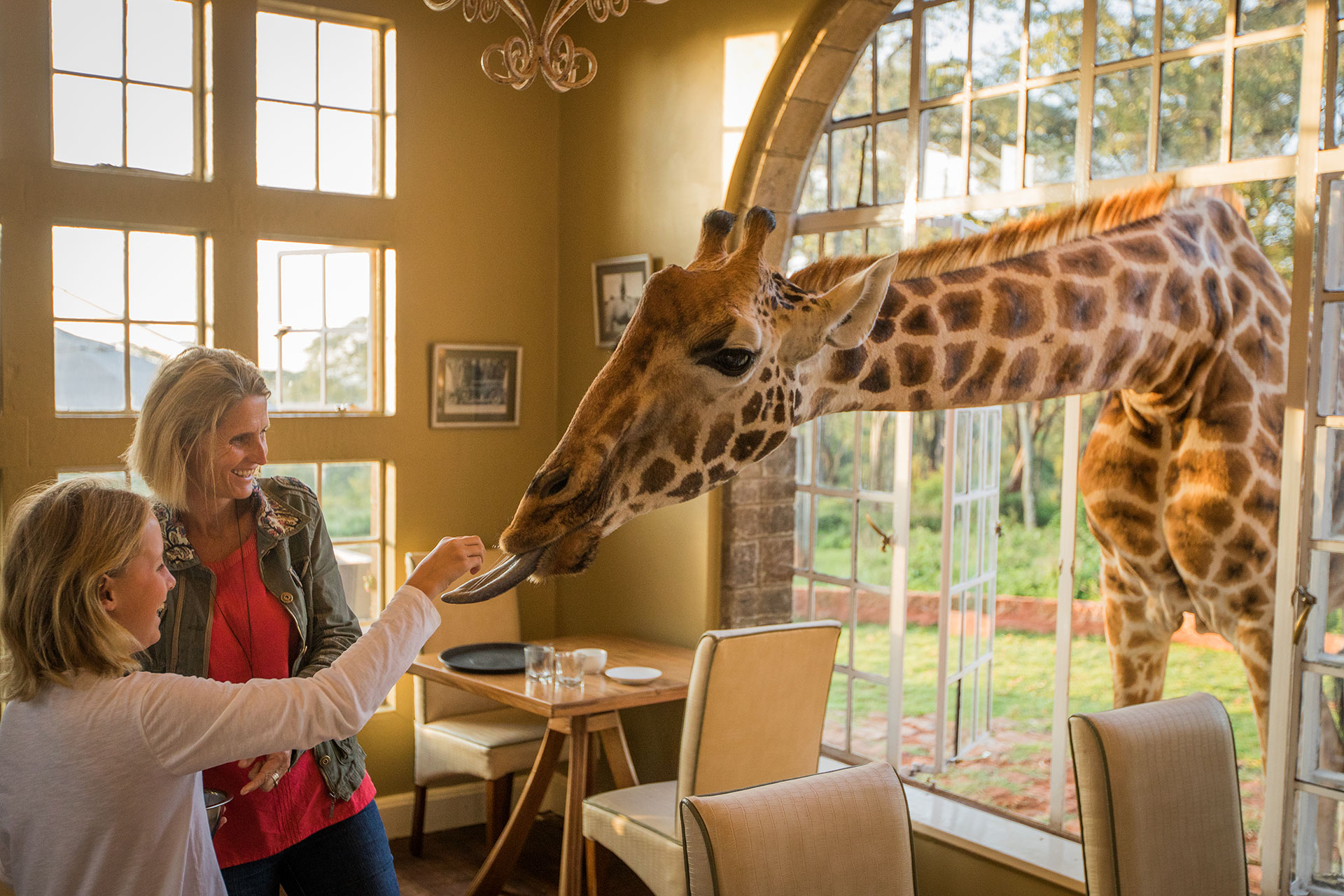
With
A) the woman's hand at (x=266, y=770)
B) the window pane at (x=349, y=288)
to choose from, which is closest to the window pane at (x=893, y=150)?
the window pane at (x=349, y=288)

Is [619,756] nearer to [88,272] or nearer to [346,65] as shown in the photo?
[88,272]

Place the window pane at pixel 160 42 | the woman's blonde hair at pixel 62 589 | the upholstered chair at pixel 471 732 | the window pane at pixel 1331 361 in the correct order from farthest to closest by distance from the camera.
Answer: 1. the upholstered chair at pixel 471 732
2. the window pane at pixel 160 42
3. the window pane at pixel 1331 361
4. the woman's blonde hair at pixel 62 589

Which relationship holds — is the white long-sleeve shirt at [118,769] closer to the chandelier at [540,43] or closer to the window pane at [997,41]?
the chandelier at [540,43]

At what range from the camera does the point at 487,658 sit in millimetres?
3693

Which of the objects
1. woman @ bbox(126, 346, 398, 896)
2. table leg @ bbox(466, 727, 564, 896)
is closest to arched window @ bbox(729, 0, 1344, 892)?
table leg @ bbox(466, 727, 564, 896)

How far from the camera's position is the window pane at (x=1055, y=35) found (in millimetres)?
5480

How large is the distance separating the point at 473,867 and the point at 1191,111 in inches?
203

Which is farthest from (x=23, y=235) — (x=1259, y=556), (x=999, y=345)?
(x=1259, y=556)

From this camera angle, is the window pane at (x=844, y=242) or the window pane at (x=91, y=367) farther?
the window pane at (x=844, y=242)

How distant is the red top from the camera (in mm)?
1729

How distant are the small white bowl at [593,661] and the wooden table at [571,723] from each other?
31 mm

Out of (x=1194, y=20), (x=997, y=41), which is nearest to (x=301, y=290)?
(x=997, y=41)

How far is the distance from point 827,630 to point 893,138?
6.45 ft

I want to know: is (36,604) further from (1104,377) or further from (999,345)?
(1104,377)
